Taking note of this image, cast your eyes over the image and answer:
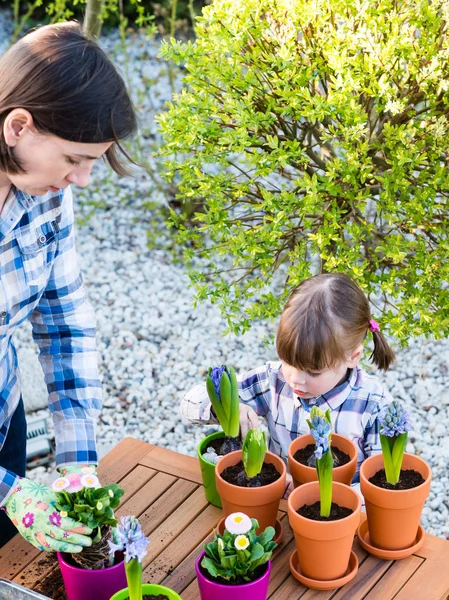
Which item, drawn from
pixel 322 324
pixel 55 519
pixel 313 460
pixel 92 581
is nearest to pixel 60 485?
pixel 55 519

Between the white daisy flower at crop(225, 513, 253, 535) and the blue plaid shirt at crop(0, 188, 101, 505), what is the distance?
0.51 meters

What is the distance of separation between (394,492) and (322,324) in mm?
487

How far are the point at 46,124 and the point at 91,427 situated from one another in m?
0.73

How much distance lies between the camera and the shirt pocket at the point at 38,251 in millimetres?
1770

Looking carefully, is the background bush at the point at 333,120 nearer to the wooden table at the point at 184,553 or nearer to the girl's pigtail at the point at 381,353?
the girl's pigtail at the point at 381,353

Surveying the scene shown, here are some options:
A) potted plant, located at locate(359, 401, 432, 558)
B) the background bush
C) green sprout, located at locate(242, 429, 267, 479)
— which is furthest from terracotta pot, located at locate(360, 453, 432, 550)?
the background bush

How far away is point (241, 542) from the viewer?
1436 mm

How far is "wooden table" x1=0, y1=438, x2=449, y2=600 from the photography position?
5.24ft

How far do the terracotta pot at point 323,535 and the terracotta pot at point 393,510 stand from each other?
53mm

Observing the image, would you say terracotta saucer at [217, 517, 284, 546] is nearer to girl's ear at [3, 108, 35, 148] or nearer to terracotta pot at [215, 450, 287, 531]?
terracotta pot at [215, 450, 287, 531]

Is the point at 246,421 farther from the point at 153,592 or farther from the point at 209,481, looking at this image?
the point at 153,592

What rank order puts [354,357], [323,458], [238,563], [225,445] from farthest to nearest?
1. [354,357]
2. [225,445]
3. [323,458]
4. [238,563]

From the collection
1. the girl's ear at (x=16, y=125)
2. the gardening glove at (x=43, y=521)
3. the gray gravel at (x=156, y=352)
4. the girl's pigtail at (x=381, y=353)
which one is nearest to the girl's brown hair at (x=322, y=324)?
the girl's pigtail at (x=381, y=353)

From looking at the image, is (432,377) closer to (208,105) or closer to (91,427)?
(208,105)
